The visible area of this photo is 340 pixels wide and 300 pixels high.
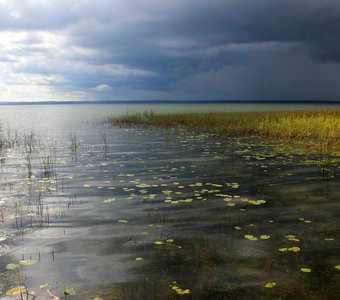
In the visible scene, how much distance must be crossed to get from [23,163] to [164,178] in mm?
8543

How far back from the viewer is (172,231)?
8.05 m

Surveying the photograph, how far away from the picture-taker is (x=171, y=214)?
9328 mm

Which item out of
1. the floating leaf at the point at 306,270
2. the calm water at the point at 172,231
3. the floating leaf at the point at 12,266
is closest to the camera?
the calm water at the point at 172,231

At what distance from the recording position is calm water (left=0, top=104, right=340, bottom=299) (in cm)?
566

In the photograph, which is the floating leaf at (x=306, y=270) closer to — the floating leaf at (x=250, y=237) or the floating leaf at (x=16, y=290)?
the floating leaf at (x=250, y=237)

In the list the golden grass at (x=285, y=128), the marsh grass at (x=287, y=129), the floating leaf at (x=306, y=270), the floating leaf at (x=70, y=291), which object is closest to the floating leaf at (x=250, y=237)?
the floating leaf at (x=306, y=270)

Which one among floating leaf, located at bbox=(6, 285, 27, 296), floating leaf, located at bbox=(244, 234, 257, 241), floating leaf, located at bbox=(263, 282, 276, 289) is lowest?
floating leaf, located at bbox=(263, 282, 276, 289)

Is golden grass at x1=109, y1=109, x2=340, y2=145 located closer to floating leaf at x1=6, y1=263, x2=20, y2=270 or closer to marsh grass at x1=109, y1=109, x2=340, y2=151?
marsh grass at x1=109, y1=109, x2=340, y2=151

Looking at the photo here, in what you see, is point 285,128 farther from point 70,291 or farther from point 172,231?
point 70,291

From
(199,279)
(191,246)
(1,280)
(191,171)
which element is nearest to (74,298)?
(1,280)

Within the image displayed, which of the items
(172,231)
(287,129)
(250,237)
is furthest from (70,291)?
(287,129)

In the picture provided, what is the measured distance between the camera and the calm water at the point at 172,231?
5.66 m

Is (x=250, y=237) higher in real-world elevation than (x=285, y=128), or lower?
lower

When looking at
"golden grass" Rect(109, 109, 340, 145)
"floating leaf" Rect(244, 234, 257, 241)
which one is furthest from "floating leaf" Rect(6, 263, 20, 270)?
"golden grass" Rect(109, 109, 340, 145)
